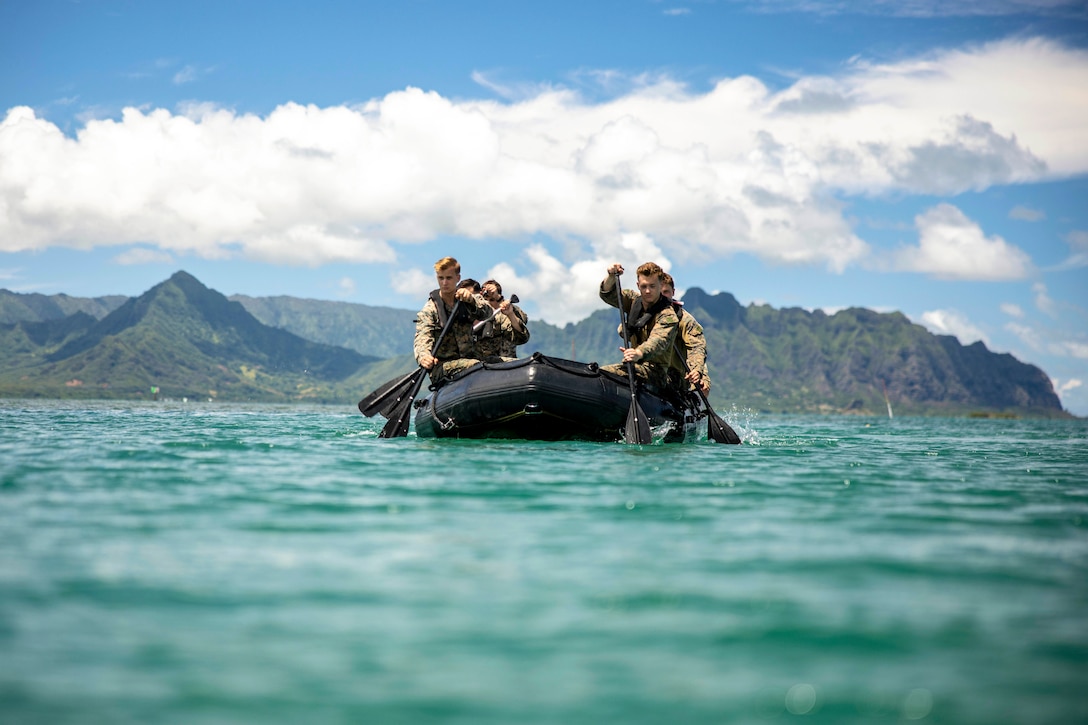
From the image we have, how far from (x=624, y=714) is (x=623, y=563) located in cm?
231

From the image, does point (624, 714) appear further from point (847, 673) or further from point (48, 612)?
point (48, 612)

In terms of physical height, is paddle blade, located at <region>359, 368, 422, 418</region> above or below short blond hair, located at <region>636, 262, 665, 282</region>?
below

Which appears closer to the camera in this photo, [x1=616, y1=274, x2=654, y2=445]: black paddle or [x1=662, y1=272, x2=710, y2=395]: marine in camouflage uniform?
[x1=616, y1=274, x2=654, y2=445]: black paddle

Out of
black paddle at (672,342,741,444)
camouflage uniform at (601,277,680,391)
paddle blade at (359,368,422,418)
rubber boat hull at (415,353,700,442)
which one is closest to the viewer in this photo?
rubber boat hull at (415,353,700,442)

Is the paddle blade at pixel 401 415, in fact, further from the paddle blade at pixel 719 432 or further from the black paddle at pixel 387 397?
the paddle blade at pixel 719 432

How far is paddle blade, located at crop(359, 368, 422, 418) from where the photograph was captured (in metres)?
18.0

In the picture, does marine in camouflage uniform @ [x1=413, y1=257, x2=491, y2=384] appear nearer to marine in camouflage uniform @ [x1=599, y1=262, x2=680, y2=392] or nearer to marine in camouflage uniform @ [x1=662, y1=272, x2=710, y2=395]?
marine in camouflage uniform @ [x1=599, y1=262, x2=680, y2=392]

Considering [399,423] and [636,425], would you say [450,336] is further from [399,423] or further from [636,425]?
[636,425]

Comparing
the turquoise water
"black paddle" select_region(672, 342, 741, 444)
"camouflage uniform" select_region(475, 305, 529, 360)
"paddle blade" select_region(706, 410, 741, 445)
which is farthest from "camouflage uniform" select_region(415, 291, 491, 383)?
the turquoise water

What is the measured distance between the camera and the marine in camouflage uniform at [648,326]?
15523 mm

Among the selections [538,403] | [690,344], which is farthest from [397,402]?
[690,344]

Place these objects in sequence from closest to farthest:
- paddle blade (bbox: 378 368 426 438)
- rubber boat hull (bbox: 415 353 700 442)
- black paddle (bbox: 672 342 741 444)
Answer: rubber boat hull (bbox: 415 353 700 442) < black paddle (bbox: 672 342 741 444) < paddle blade (bbox: 378 368 426 438)

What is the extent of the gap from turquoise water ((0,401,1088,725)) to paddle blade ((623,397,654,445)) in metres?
5.51

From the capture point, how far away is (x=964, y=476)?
11.9 m
